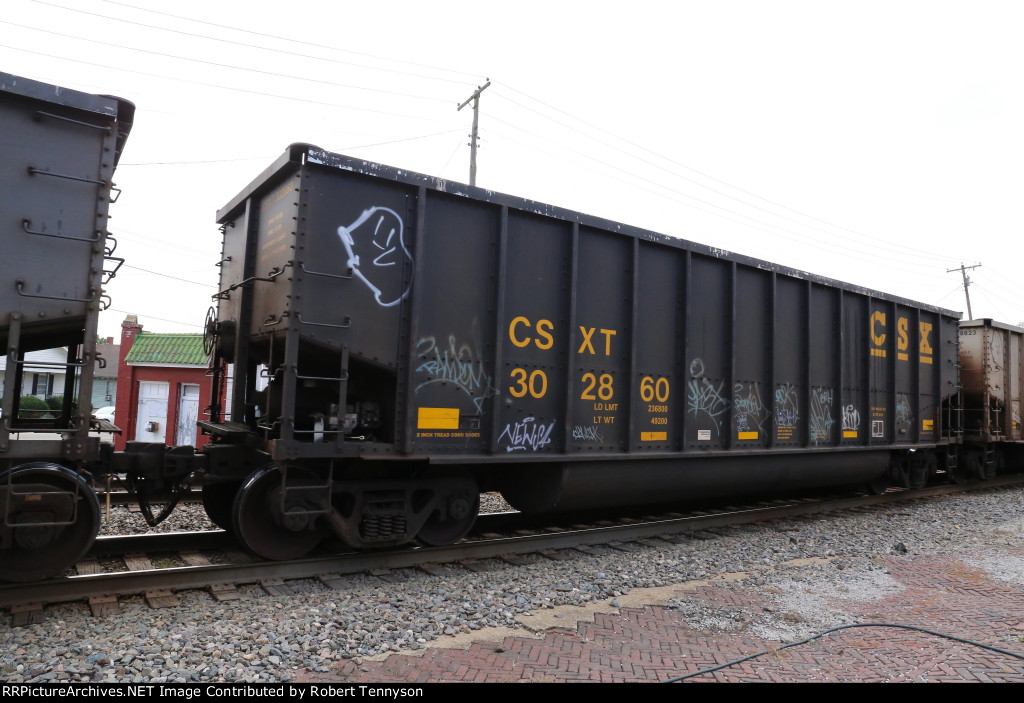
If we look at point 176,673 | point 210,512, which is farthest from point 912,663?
point 210,512

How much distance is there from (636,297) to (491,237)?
2067 millimetres

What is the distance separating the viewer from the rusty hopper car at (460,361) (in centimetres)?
587

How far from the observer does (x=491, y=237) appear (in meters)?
6.82

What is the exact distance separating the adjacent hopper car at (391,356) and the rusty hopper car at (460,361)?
3 centimetres

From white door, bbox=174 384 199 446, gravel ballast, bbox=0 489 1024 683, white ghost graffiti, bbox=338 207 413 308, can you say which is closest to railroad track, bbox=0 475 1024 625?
gravel ballast, bbox=0 489 1024 683

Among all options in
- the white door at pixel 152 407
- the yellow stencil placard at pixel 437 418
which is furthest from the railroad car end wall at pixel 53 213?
the white door at pixel 152 407

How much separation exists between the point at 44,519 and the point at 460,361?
360 centimetres

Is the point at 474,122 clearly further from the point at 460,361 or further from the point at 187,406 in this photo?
the point at 460,361

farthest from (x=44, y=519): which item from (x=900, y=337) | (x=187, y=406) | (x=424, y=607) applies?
(x=187, y=406)

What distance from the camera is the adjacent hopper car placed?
4730 mm

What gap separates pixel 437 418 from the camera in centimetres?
636

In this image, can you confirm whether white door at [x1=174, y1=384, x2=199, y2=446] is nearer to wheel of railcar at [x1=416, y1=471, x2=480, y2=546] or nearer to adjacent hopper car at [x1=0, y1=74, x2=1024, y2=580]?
adjacent hopper car at [x1=0, y1=74, x2=1024, y2=580]
